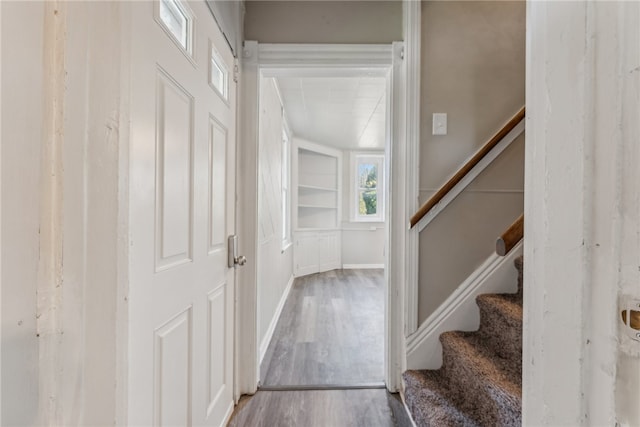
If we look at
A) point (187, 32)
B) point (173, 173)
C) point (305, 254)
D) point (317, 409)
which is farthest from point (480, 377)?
point (305, 254)

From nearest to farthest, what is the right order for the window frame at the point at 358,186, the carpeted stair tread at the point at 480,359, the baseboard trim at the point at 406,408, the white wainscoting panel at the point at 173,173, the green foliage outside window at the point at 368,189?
the white wainscoting panel at the point at 173,173 < the carpeted stair tread at the point at 480,359 < the baseboard trim at the point at 406,408 < the window frame at the point at 358,186 < the green foliage outside window at the point at 368,189

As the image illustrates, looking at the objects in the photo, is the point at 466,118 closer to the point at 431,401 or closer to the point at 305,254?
the point at 431,401

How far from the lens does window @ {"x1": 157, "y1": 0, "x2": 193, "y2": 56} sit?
2.90 ft

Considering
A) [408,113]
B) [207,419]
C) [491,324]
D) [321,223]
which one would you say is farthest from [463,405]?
[321,223]

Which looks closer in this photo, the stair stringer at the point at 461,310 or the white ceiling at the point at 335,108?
the stair stringer at the point at 461,310

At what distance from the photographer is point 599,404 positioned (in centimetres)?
38

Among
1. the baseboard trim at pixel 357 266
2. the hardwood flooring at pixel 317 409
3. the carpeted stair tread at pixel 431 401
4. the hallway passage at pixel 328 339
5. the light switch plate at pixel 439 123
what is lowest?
the baseboard trim at pixel 357 266

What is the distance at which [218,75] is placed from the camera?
139 cm

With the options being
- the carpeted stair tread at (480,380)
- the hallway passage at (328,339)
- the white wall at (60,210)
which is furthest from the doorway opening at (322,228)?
the white wall at (60,210)

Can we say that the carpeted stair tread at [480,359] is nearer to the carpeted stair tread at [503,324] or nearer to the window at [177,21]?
the carpeted stair tread at [503,324]

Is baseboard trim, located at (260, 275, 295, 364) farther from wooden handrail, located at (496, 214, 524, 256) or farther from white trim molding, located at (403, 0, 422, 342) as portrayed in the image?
wooden handrail, located at (496, 214, 524, 256)

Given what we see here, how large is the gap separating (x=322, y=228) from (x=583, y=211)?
5.27m

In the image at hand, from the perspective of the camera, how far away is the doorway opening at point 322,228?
203cm

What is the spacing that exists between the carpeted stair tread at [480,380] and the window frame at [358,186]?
452 cm
